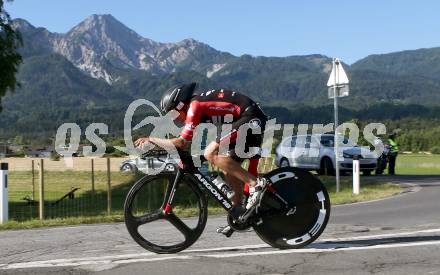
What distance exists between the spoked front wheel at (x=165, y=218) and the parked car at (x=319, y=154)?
2063 cm

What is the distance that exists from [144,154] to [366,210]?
6.88 meters

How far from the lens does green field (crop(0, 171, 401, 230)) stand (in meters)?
11.6

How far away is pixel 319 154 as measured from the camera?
27484 millimetres

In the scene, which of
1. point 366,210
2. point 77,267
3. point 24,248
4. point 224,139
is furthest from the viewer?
point 366,210

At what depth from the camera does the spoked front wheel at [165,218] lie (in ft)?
21.4

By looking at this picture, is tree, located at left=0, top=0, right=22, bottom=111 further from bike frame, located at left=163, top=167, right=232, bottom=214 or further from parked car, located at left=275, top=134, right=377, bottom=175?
bike frame, located at left=163, top=167, right=232, bottom=214

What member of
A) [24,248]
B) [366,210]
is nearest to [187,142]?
[24,248]

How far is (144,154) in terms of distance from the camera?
6566mm

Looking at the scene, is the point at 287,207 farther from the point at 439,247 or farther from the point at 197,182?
the point at 439,247

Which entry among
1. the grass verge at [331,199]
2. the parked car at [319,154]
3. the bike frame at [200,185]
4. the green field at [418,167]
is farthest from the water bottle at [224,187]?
the green field at [418,167]

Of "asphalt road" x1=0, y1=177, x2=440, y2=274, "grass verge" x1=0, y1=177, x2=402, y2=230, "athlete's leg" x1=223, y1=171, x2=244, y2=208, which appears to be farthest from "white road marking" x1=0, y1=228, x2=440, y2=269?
"athlete's leg" x1=223, y1=171, x2=244, y2=208

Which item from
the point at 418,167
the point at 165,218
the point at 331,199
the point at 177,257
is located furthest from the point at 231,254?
the point at 418,167

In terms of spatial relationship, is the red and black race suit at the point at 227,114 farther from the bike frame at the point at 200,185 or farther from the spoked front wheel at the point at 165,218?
the spoked front wheel at the point at 165,218

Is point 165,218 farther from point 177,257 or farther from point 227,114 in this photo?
point 227,114
